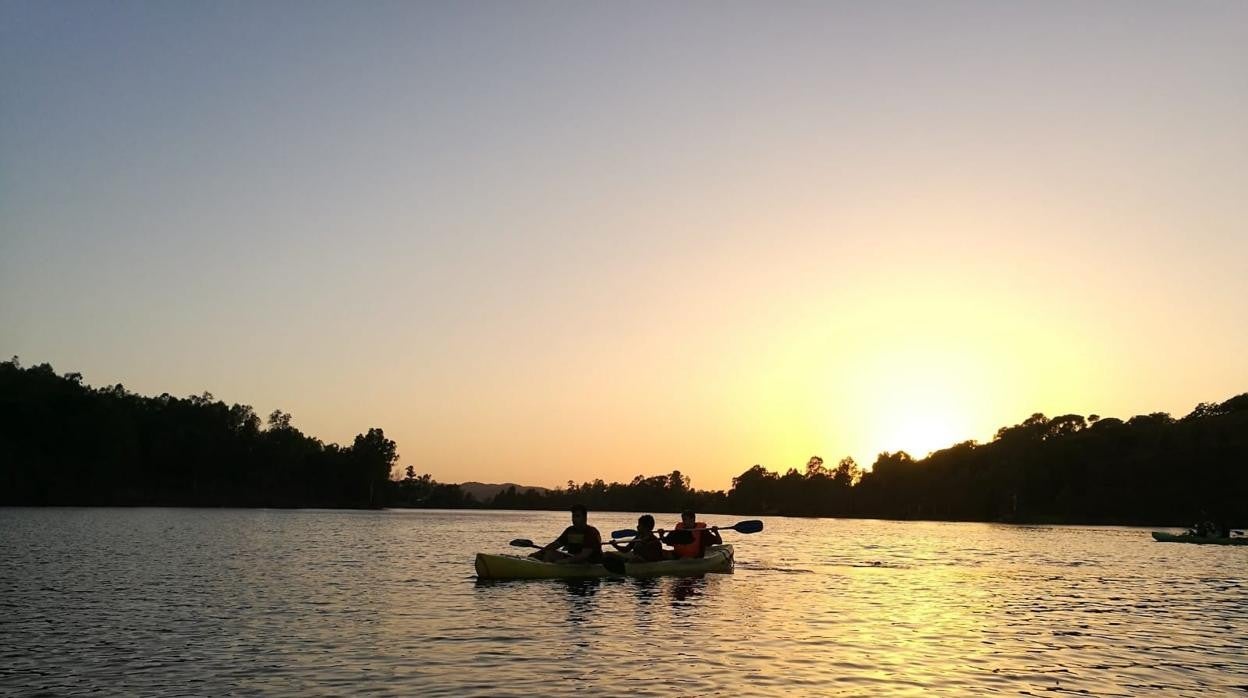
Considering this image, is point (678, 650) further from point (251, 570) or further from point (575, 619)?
point (251, 570)

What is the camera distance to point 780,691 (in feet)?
49.2

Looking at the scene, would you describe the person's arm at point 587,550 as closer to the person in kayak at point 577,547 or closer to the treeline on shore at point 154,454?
the person in kayak at point 577,547

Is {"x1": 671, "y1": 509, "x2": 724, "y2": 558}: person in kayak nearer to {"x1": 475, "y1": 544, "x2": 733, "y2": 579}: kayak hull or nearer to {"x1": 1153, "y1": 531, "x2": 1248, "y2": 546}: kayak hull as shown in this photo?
{"x1": 475, "y1": 544, "x2": 733, "y2": 579}: kayak hull

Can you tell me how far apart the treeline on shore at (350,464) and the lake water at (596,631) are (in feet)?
316

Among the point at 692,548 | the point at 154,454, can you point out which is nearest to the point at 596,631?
the point at 692,548

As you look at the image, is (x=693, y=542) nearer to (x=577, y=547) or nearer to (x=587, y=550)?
(x=587, y=550)

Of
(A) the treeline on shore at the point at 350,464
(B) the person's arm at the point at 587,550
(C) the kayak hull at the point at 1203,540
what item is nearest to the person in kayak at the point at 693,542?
(B) the person's arm at the point at 587,550

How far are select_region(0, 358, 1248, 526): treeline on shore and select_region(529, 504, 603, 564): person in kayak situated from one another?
106 m

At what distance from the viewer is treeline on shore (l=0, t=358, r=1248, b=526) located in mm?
122750

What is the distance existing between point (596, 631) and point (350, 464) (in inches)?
7144

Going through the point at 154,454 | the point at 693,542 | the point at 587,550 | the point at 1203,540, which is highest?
the point at 154,454

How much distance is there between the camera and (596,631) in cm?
2098

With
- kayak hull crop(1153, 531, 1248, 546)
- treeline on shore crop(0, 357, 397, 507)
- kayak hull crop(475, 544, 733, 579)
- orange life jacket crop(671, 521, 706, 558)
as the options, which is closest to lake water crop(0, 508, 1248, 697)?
kayak hull crop(475, 544, 733, 579)

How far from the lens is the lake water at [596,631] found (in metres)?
15.5
